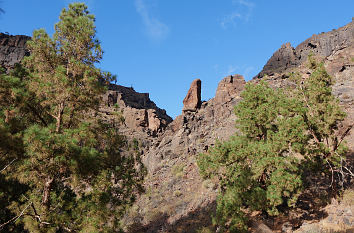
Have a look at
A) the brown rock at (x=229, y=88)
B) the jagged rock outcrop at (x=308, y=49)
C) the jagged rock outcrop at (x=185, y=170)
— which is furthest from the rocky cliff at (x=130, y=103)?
the jagged rock outcrop at (x=308, y=49)

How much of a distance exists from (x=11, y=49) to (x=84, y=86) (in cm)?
9726

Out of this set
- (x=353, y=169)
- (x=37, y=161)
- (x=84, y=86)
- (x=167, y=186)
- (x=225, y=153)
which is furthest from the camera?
(x=167, y=186)

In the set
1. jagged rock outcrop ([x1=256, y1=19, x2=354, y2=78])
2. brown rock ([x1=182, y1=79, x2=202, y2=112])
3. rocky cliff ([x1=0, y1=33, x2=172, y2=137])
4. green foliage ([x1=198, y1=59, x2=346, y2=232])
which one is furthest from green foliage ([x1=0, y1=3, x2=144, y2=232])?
jagged rock outcrop ([x1=256, y1=19, x2=354, y2=78])

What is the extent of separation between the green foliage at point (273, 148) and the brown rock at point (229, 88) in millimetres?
34628

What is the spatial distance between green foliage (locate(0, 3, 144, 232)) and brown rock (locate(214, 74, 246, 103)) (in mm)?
39906

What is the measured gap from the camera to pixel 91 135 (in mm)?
9453

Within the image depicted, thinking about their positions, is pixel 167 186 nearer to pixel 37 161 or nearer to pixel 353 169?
pixel 353 169

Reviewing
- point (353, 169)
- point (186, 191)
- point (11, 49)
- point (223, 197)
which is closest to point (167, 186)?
point (186, 191)

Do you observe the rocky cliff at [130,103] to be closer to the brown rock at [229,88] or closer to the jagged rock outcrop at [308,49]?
the brown rock at [229,88]

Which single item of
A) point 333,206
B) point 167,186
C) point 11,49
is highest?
point 11,49

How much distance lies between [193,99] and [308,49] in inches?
1779

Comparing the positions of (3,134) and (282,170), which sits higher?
(282,170)

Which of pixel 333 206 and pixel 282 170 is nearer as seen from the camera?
pixel 282 170

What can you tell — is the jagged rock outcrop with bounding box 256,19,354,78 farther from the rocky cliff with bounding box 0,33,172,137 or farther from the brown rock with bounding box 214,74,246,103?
the rocky cliff with bounding box 0,33,172,137
